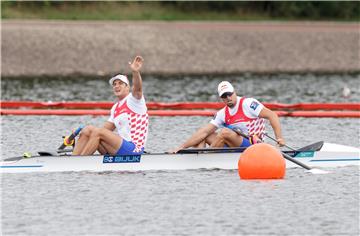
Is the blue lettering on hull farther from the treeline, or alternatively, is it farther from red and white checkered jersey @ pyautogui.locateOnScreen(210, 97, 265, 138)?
the treeline

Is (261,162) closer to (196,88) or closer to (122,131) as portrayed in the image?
(122,131)

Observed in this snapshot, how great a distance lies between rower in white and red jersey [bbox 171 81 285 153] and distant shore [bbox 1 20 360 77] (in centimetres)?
3724

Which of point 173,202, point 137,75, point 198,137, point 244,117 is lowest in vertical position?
point 173,202

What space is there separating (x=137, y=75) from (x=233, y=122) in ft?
8.80

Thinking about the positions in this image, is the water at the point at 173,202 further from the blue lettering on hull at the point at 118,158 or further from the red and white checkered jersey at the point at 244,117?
the red and white checkered jersey at the point at 244,117

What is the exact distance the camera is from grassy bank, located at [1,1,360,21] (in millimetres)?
71500

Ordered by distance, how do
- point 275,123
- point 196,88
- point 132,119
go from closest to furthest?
point 132,119, point 275,123, point 196,88

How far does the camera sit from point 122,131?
21797 millimetres

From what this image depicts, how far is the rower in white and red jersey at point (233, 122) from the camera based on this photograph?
2227 cm

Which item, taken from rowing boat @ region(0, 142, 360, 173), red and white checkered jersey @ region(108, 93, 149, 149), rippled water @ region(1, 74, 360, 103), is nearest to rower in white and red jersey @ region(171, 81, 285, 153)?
rowing boat @ region(0, 142, 360, 173)

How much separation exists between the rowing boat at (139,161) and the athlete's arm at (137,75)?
1.28 metres

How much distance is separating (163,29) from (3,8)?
988cm

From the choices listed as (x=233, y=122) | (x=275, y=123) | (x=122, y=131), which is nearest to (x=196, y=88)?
(x=233, y=122)

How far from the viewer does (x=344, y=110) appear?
36812 millimetres
